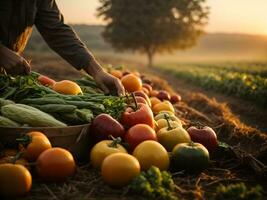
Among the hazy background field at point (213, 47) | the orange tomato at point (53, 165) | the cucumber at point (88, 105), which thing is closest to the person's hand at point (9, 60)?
the cucumber at point (88, 105)

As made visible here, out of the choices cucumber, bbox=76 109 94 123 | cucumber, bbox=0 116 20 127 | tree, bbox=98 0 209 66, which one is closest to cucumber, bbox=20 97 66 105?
cucumber, bbox=76 109 94 123

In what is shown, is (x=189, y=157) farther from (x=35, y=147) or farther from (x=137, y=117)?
(x=35, y=147)

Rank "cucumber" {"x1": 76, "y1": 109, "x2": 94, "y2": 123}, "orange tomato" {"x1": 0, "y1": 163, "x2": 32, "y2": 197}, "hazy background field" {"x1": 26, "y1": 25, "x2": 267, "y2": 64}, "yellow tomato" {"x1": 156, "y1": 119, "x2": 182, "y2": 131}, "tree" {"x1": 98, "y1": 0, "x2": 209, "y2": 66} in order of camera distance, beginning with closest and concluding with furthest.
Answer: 1. "orange tomato" {"x1": 0, "y1": 163, "x2": 32, "y2": 197}
2. "cucumber" {"x1": 76, "y1": 109, "x2": 94, "y2": 123}
3. "yellow tomato" {"x1": 156, "y1": 119, "x2": 182, "y2": 131}
4. "tree" {"x1": 98, "y1": 0, "x2": 209, "y2": 66}
5. "hazy background field" {"x1": 26, "y1": 25, "x2": 267, "y2": 64}

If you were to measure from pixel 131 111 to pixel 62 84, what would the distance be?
3.35 ft

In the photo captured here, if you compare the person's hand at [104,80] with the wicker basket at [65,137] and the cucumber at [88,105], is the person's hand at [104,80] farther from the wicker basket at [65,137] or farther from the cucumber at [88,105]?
the wicker basket at [65,137]

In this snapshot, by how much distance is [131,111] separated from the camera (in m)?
4.76

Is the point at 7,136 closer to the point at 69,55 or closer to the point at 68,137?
the point at 68,137

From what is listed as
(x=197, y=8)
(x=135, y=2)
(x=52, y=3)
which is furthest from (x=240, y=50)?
(x=52, y=3)

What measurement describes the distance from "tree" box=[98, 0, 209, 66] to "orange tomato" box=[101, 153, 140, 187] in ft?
157

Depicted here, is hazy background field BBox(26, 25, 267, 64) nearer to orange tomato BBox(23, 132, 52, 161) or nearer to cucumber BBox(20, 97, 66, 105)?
cucumber BBox(20, 97, 66, 105)

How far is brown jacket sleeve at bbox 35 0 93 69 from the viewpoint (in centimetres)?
572

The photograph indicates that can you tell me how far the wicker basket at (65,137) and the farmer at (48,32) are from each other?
114 centimetres

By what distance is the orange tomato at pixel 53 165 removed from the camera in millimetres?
3525

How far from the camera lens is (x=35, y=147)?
3.66 metres
